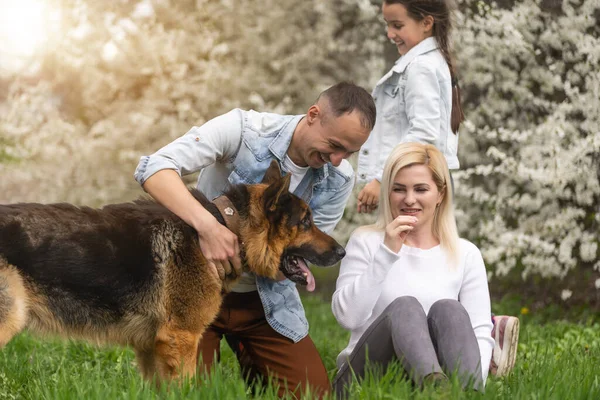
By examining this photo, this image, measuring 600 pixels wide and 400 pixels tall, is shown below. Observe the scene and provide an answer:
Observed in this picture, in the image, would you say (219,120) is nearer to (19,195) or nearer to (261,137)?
(261,137)

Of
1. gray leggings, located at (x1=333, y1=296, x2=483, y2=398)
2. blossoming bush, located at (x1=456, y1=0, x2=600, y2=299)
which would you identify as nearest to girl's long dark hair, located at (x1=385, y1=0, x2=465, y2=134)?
gray leggings, located at (x1=333, y1=296, x2=483, y2=398)

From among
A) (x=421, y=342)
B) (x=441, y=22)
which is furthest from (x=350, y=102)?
(x=441, y=22)

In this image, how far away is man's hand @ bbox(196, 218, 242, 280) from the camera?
3906mm

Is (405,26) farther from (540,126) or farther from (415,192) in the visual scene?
(540,126)

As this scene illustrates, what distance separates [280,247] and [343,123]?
2.62ft

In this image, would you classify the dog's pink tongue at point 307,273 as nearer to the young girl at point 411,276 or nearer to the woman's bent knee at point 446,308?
the young girl at point 411,276

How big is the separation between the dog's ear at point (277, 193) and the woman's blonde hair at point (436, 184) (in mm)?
647

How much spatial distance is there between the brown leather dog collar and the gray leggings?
94cm

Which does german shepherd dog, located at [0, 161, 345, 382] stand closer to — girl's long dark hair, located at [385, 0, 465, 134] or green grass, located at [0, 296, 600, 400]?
green grass, located at [0, 296, 600, 400]

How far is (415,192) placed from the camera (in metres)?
4.29

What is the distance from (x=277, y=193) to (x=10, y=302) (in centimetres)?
147

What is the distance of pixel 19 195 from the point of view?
54.2 ft

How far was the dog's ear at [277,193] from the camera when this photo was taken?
3967 mm

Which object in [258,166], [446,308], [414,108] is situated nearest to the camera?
[446,308]
